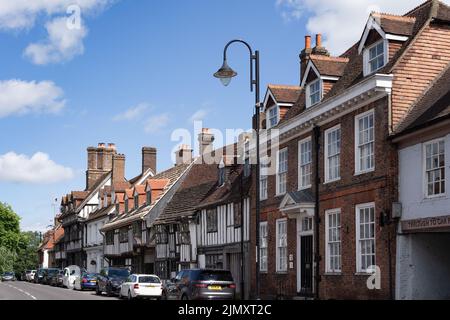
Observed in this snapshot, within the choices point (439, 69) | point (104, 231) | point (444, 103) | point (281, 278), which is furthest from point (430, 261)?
point (104, 231)

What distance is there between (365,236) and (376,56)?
6.18m

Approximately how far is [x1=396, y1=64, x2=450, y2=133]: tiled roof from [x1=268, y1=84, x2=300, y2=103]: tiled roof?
9.68m

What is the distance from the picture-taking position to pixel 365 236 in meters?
22.6

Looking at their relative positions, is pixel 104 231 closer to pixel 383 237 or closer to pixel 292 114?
pixel 292 114

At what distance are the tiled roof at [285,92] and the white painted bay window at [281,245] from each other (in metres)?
5.66

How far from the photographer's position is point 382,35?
76.3 feet

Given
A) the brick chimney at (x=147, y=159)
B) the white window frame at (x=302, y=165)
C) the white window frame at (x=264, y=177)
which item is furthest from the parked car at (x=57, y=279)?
the white window frame at (x=302, y=165)

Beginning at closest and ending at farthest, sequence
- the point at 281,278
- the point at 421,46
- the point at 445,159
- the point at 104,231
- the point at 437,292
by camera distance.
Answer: the point at 445,159
the point at 437,292
the point at 421,46
the point at 281,278
the point at 104,231

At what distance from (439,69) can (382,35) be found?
2176 mm

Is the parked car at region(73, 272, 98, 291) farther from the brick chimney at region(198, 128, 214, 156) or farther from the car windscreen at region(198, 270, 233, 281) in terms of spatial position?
the car windscreen at region(198, 270, 233, 281)

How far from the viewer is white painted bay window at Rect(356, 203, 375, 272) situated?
22.2m

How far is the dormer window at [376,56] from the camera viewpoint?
2358 cm

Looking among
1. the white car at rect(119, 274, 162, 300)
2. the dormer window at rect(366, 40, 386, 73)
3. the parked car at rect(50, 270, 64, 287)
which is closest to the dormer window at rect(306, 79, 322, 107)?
the dormer window at rect(366, 40, 386, 73)

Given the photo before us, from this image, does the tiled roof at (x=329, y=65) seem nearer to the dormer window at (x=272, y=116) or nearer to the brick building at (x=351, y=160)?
the brick building at (x=351, y=160)
